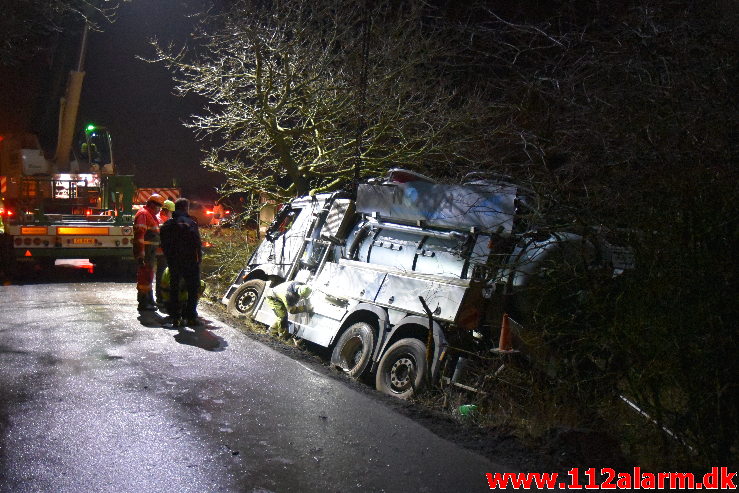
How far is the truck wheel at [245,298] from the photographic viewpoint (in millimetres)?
10352

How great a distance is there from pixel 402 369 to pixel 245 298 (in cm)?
440

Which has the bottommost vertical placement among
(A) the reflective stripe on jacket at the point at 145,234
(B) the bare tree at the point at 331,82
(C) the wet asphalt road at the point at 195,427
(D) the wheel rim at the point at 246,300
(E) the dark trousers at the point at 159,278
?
(C) the wet asphalt road at the point at 195,427

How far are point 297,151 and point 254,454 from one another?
33.7ft

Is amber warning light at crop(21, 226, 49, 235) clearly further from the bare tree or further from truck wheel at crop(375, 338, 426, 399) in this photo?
truck wheel at crop(375, 338, 426, 399)

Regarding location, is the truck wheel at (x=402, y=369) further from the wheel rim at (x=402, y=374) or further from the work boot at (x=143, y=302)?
the work boot at (x=143, y=302)

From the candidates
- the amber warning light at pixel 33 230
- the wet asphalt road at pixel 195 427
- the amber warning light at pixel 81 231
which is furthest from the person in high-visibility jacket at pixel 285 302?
the amber warning light at pixel 33 230

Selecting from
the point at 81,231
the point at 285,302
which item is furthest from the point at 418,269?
the point at 81,231

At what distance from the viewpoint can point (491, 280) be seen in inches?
256

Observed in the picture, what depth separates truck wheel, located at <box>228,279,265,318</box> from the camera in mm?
10352

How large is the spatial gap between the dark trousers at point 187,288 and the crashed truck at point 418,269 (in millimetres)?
1044

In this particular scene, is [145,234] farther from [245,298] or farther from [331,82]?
[331,82]

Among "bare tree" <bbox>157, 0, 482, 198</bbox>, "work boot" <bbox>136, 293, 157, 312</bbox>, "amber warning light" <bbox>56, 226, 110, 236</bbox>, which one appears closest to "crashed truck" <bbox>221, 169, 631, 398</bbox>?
"work boot" <bbox>136, 293, 157, 312</bbox>

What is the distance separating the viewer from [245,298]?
10.6 metres

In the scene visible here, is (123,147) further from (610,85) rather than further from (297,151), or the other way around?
(610,85)
